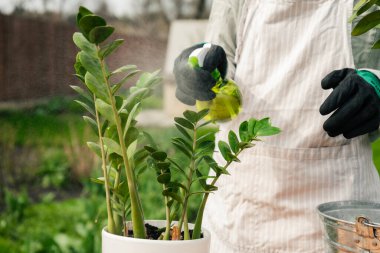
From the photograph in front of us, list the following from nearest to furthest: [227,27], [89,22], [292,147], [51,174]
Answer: [89,22] → [292,147] → [227,27] → [51,174]

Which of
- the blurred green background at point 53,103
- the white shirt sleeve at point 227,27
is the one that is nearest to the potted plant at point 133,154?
the white shirt sleeve at point 227,27

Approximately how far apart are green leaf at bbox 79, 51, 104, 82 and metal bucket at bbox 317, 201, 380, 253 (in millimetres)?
331

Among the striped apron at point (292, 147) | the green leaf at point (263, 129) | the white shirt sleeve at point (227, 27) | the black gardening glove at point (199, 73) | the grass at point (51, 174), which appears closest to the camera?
the green leaf at point (263, 129)

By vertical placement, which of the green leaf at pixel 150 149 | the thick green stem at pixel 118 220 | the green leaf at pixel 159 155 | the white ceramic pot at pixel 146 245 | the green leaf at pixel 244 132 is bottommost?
the white ceramic pot at pixel 146 245

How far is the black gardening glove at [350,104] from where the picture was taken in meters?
1.03

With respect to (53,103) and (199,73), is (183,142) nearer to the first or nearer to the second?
(199,73)

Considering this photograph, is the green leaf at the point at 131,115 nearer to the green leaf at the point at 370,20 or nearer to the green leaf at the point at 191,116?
the green leaf at the point at 191,116

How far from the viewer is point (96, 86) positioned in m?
0.74

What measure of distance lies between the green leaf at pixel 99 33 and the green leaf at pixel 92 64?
4 cm

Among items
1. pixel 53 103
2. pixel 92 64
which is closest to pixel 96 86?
pixel 92 64

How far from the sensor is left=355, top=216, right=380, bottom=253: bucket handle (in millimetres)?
711

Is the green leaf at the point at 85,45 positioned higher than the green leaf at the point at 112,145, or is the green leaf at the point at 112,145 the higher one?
the green leaf at the point at 85,45

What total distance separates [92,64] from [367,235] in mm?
370

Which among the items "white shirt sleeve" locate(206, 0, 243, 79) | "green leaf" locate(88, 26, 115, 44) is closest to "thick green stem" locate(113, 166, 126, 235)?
"green leaf" locate(88, 26, 115, 44)
